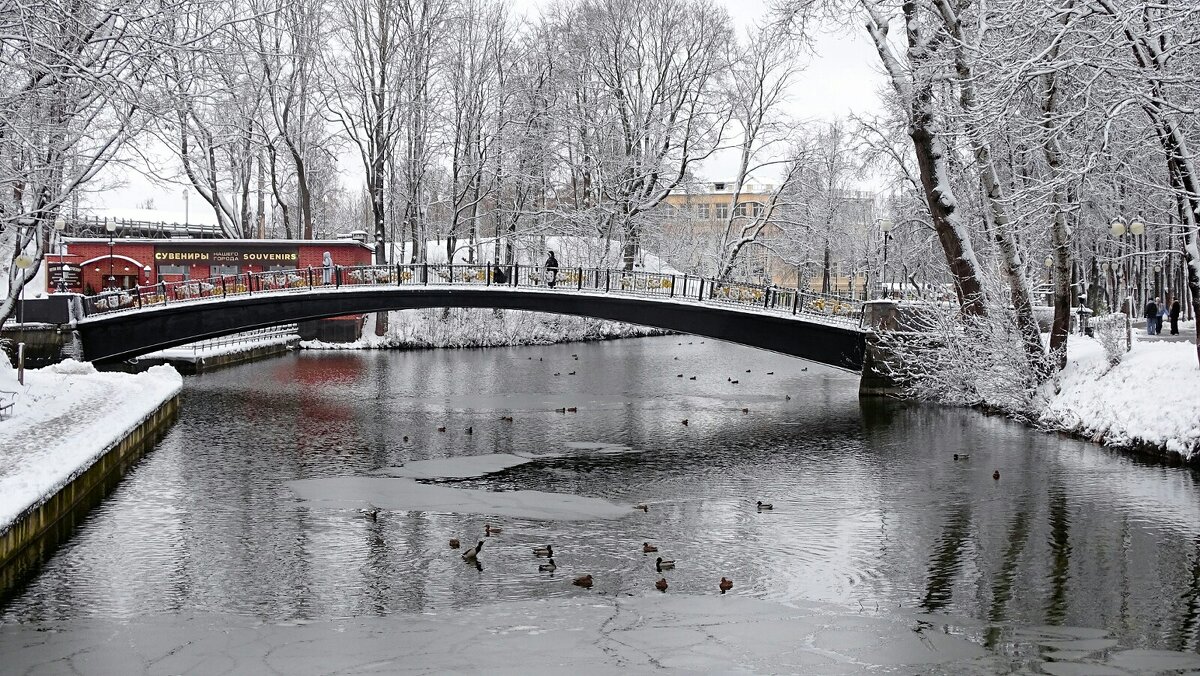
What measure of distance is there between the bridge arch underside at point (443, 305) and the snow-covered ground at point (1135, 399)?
679 cm

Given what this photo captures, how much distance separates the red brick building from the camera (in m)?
46.0

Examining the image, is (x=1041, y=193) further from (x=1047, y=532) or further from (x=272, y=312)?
(x=272, y=312)

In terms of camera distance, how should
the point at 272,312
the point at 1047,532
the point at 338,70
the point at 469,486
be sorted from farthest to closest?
1. the point at 338,70
2. the point at 272,312
3. the point at 469,486
4. the point at 1047,532

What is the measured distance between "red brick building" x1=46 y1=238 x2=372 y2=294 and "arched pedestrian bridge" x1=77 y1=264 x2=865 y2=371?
10.9 m

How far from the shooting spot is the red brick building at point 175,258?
46.0m

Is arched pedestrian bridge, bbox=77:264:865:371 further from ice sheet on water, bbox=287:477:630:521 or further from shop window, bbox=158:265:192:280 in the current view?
ice sheet on water, bbox=287:477:630:521

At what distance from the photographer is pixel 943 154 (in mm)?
24859

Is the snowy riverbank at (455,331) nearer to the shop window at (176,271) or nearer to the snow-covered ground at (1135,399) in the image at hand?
the shop window at (176,271)

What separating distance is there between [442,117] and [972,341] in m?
29.6

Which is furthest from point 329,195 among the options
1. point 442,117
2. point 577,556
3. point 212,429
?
point 577,556

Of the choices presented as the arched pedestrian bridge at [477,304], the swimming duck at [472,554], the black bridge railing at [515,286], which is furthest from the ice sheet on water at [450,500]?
the arched pedestrian bridge at [477,304]

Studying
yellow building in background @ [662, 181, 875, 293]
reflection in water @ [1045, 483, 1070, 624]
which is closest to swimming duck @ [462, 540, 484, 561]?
reflection in water @ [1045, 483, 1070, 624]

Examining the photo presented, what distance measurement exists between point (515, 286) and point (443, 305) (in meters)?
2.59

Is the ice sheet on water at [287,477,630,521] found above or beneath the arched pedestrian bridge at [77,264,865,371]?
beneath
